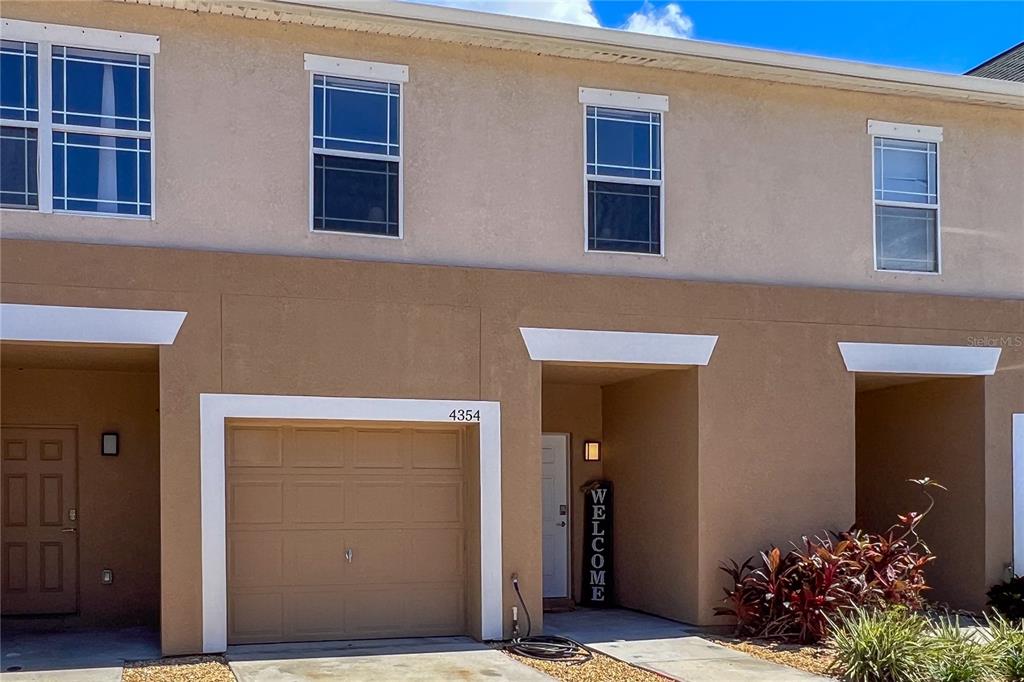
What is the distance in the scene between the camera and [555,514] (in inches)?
559

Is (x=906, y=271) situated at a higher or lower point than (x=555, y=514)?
higher

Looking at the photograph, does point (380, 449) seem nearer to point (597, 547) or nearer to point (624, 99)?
point (597, 547)

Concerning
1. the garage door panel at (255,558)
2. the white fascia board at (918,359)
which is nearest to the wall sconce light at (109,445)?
the garage door panel at (255,558)

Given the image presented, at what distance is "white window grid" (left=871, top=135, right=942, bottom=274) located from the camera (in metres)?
13.2

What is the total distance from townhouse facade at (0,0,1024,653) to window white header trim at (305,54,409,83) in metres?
0.03

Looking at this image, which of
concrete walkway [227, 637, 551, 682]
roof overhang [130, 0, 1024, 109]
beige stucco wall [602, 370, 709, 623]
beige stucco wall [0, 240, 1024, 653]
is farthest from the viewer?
beige stucco wall [602, 370, 709, 623]

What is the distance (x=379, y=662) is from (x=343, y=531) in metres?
1.58

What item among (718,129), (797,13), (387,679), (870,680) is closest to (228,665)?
(387,679)

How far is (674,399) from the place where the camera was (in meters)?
12.7

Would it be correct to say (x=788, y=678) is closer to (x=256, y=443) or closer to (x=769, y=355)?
(x=769, y=355)

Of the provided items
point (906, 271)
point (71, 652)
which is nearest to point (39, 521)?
point (71, 652)

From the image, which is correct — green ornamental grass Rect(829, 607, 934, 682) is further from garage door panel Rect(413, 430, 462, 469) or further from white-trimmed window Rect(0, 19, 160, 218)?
white-trimmed window Rect(0, 19, 160, 218)

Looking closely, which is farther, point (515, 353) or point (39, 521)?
point (39, 521)

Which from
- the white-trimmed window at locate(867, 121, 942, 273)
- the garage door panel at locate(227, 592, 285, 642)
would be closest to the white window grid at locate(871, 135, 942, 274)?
the white-trimmed window at locate(867, 121, 942, 273)
